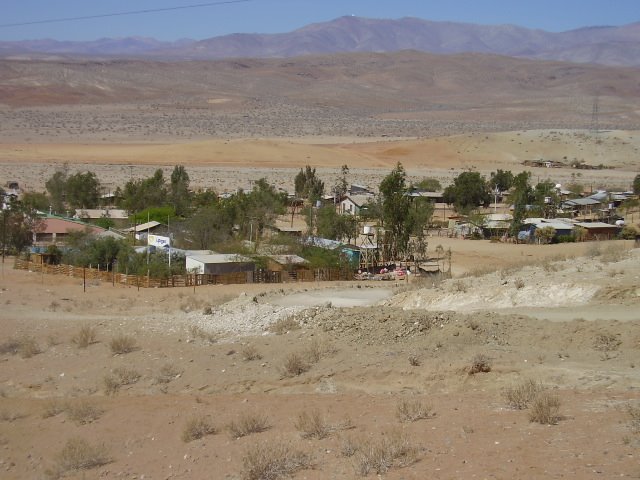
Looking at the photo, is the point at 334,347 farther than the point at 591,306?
No

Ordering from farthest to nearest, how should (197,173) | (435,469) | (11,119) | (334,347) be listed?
1. (11,119)
2. (197,173)
3. (334,347)
4. (435,469)

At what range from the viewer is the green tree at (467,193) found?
65.4m

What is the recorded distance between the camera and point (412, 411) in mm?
12445

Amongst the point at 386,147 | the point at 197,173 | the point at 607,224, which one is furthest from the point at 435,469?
the point at 386,147

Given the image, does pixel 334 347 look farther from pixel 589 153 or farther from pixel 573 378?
pixel 589 153

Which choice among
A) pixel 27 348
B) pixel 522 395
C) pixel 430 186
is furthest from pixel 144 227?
pixel 522 395

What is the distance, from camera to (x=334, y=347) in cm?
1725

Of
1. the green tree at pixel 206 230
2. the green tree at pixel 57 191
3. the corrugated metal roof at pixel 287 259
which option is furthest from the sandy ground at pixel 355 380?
the green tree at pixel 57 191

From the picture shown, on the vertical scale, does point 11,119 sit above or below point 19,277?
above

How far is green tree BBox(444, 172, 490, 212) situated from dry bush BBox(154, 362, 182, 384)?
159 feet

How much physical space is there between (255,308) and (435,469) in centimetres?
1218

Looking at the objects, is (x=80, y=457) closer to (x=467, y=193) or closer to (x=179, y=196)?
(x=179, y=196)

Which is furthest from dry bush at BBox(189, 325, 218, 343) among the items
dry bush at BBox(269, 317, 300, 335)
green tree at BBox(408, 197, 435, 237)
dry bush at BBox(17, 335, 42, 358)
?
green tree at BBox(408, 197, 435, 237)

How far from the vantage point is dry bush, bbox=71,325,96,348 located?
20078 mm
